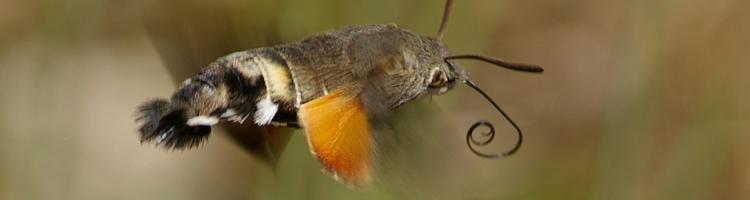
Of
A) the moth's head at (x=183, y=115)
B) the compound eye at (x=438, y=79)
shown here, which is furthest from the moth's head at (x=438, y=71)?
the moth's head at (x=183, y=115)

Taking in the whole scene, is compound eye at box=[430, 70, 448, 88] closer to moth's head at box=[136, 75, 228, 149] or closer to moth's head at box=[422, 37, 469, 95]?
moth's head at box=[422, 37, 469, 95]

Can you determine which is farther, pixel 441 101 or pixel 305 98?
pixel 441 101

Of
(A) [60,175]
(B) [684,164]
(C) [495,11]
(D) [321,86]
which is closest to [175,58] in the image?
(D) [321,86]

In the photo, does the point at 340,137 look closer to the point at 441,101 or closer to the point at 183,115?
the point at 183,115

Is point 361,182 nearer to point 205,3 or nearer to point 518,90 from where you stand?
point 205,3

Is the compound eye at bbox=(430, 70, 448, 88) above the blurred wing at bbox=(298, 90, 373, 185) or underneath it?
above

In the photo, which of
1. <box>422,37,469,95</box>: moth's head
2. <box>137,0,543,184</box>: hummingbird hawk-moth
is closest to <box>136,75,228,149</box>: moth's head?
<box>137,0,543,184</box>: hummingbird hawk-moth

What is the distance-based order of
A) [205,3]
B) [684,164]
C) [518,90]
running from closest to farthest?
[205,3]
[684,164]
[518,90]

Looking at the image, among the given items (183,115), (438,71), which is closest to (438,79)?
(438,71)
